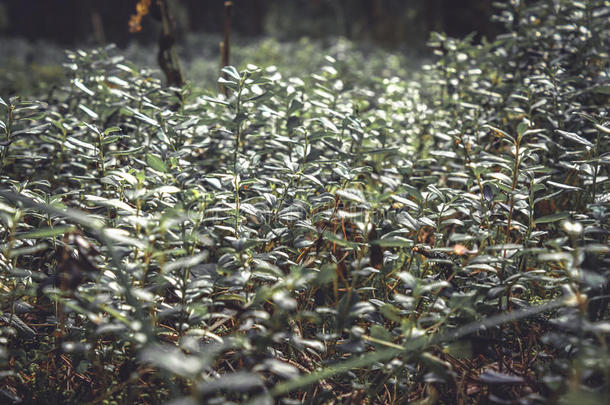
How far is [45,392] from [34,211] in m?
0.62

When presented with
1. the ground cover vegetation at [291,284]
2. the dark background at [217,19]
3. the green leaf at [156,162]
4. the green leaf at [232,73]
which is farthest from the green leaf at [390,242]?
the dark background at [217,19]

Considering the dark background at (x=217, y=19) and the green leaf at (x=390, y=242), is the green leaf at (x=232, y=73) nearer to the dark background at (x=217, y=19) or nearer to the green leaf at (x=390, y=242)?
the green leaf at (x=390, y=242)

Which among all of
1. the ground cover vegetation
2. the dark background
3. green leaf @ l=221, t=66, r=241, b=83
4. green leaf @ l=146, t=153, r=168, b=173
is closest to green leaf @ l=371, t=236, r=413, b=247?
the ground cover vegetation

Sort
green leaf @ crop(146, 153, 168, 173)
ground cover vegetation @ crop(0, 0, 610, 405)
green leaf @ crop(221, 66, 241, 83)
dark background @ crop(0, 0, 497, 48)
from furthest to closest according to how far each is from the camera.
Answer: dark background @ crop(0, 0, 497, 48) < green leaf @ crop(221, 66, 241, 83) < green leaf @ crop(146, 153, 168, 173) < ground cover vegetation @ crop(0, 0, 610, 405)

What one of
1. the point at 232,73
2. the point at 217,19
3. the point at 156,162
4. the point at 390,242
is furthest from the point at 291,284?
the point at 217,19

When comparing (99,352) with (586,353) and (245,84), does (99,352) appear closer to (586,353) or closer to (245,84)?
(245,84)

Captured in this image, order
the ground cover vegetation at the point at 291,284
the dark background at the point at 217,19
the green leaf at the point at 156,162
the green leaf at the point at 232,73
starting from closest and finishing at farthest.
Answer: the ground cover vegetation at the point at 291,284
the green leaf at the point at 156,162
the green leaf at the point at 232,73
the dark background at the point at 217,19

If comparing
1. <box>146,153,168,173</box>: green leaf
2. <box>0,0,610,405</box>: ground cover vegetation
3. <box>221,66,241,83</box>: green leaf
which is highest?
<box>221,66,241,83</box>: green leaf

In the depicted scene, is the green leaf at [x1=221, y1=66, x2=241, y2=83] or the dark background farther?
the dark background

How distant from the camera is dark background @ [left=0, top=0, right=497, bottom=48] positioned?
1291cm

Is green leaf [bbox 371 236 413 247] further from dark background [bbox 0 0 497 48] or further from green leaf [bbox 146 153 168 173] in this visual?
dark background [bbox 0 0 497 48]

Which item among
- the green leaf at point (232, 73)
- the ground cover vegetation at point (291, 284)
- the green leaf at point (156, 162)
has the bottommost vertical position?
the ground cover vegetation at point (291, 284)

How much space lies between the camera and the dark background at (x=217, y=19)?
12914mm

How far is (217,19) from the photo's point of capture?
Result: 2142 centimetres
